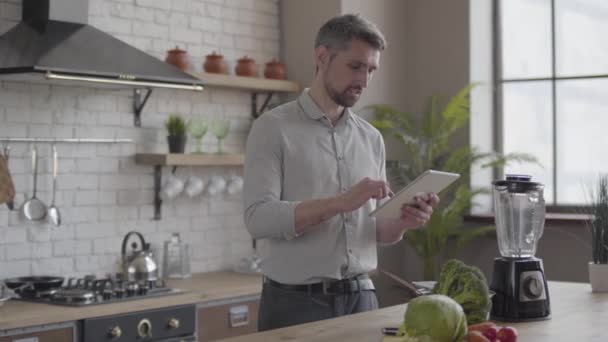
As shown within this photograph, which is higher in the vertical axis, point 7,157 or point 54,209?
point 7,157

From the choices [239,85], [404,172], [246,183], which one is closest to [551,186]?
[404,172]

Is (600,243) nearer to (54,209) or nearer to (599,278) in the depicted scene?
(599,278)

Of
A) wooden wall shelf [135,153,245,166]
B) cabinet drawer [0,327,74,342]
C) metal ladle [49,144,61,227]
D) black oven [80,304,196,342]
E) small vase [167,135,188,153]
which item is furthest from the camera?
small vase [167,135,188,153]

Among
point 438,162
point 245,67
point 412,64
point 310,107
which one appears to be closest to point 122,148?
point 245,67

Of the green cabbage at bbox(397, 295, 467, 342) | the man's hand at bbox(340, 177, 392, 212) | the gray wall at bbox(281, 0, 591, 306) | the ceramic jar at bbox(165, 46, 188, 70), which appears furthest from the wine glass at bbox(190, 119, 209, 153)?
the green cabbage at bbox(397, 295, 467, 342)

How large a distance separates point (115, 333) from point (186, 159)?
121 cm

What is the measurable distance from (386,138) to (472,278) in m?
3.47

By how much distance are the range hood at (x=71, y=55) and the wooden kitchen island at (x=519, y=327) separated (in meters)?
1.89

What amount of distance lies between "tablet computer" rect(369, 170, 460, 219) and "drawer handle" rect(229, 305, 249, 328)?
175cm

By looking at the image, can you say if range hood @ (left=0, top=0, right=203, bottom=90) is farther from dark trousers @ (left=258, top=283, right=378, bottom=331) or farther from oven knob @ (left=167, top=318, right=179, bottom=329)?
dark trousers @ (left=258, top=283, right=378, bottom=331)

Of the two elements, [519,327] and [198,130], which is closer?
[519,327]

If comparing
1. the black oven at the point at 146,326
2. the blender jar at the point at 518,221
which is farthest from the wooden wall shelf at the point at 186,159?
the blender jar at the point at 518,221

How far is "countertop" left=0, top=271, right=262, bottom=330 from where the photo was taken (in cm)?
374

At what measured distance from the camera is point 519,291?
111 inches
